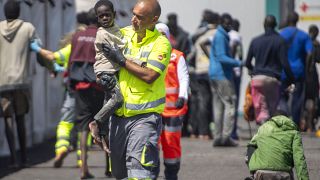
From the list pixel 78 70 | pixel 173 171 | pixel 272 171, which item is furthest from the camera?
pixel 78 70

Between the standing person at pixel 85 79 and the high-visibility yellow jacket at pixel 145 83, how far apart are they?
3.96 metres

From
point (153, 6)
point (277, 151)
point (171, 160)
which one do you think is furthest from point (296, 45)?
point (153, 6)

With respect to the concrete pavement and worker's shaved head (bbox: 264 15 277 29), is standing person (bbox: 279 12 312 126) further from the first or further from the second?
worker's shaved head (bbox: 264 15 277 29)

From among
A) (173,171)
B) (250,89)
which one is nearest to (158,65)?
(173,171)

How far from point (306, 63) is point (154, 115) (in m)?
10.1

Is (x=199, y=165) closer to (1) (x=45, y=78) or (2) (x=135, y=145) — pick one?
(1) (x=45, y=78)

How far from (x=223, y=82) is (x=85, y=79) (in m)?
4.24

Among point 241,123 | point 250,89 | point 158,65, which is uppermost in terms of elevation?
point 158,65

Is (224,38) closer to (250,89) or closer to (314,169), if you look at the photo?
(250,89)

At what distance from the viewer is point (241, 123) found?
2305 centimetres

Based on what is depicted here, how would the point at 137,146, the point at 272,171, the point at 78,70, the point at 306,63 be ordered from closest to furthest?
the point at 137,146
the point at 272,171
the point at 78,70
the point at 306,63

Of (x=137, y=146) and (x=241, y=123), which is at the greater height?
(x=137, y=146)

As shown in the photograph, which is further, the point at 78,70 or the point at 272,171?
the point at 78,70

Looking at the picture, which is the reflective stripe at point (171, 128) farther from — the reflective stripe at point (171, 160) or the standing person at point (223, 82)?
the standing person at point (223, 82)
